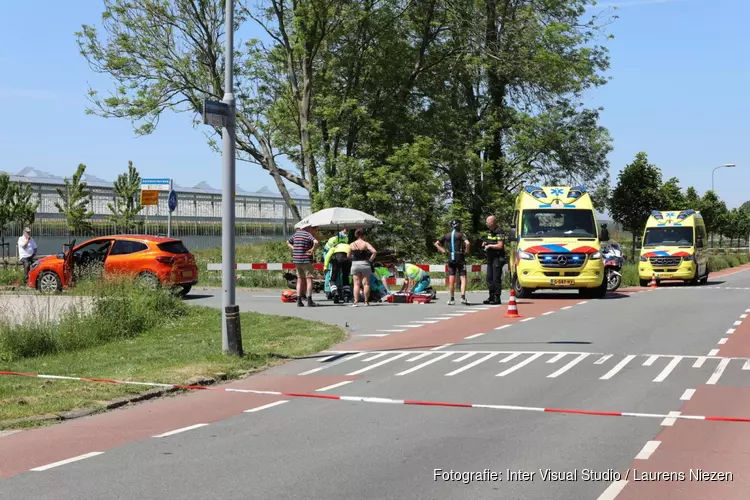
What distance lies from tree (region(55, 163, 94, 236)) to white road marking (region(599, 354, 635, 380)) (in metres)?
38.7

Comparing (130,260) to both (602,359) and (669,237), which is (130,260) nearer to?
(602,359)

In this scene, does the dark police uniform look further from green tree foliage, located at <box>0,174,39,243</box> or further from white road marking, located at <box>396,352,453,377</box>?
green tree foliage, located at <box>0,174,39,243</box>

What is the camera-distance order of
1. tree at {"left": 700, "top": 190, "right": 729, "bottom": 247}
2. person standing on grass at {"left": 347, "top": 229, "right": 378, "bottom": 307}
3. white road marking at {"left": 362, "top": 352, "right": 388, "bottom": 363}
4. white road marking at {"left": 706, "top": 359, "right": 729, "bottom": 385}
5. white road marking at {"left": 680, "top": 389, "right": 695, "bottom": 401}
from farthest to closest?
tree at {"left": 700, "top": 190, "right": 729, "bottom": 247} < person standing on grass at {"left": 347, "top": 229, "right": 378, "bottom": 307} < white road marking at {"left": 362, "top": 352, "right": 388, "bottom": 363} < white road marking at {"left": 706, "top": 359, "right": 729, "bottom": 385} < white road marking at {"left": 680, "top": 389, "right": 695, "bottom": 401}

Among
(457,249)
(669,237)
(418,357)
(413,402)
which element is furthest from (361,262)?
(669,237)

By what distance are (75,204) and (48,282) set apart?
27777 mm

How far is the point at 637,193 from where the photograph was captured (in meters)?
45.2

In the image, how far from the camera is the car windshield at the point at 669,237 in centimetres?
3234

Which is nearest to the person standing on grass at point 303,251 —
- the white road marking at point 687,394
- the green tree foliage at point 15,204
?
the white road marking at point 687,394

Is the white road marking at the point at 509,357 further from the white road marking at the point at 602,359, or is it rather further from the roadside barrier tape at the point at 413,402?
the roadside barrier tape at the point at 413,402

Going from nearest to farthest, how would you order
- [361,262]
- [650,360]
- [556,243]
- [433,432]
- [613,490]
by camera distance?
[613,490]
[433,432]
[650,360]
[361,262]
[556,243]

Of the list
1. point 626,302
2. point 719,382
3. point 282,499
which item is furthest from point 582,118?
point 282,499

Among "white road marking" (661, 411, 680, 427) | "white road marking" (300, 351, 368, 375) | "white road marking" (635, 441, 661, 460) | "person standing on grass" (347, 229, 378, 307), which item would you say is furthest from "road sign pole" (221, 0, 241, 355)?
"person standing on grass" (347, 229, 378, 307)

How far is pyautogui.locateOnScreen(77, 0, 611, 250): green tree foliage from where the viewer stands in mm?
32656

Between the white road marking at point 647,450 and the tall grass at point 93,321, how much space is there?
10048 millimetres
